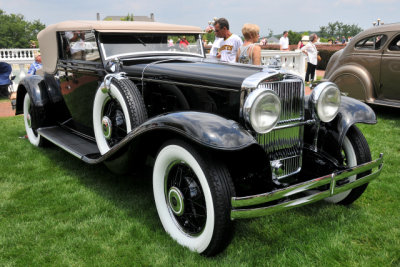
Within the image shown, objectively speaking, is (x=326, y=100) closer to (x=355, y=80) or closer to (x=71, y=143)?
(x=71, y=143)

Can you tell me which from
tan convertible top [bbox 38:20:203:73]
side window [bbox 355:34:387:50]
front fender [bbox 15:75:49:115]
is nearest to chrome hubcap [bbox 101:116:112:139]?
tan convertible top [bbox 38:20:203:73]

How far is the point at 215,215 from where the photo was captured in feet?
7.27

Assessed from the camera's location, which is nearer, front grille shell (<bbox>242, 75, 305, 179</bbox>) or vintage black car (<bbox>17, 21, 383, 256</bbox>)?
vintage black car (<bbox>17, 21, 383, 256</bbox>)

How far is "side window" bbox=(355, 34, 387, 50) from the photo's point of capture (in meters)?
6.71

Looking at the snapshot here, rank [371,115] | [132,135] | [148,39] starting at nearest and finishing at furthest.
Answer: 1. [132,135]
2. [371,115]
3. [148,39]

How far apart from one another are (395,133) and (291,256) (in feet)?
13.2

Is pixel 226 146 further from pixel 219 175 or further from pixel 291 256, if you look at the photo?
pixel 291 256

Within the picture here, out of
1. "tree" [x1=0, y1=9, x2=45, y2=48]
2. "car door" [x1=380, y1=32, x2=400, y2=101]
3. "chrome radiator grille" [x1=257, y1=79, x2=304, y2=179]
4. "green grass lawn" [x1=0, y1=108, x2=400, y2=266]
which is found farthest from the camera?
"tree" [x1=0, y1=9, x2=45, y2=48]

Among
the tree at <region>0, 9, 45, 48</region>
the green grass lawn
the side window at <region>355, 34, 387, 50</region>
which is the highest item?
the tree at <region>0, 9, 45, 48</region>

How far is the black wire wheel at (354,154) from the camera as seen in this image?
9.57 ft

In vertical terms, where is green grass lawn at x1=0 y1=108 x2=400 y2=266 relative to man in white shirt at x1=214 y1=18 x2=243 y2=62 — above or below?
below

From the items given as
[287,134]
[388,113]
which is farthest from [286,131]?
[388,113]

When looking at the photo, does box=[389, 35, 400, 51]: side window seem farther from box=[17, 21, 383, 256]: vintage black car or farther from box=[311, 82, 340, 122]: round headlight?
box=[311, 82, 340, 122]: round headlight

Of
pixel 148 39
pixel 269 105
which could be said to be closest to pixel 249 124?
pixel 269 105
